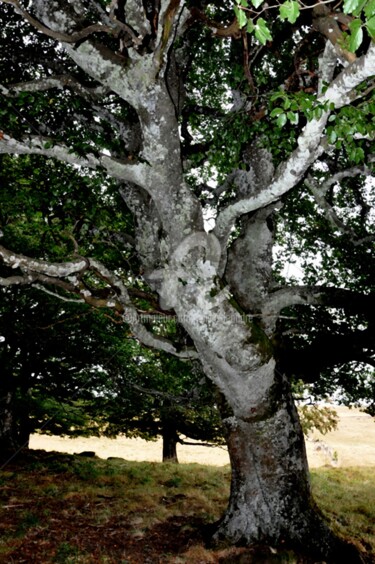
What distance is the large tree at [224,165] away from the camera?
5.27m

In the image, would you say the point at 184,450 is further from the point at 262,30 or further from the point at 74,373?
the point at 262,30

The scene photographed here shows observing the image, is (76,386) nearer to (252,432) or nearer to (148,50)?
(252,432)

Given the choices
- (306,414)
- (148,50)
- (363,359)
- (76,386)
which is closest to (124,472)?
(76,386)

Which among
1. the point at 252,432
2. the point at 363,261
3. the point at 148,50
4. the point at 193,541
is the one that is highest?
the point at 148,50

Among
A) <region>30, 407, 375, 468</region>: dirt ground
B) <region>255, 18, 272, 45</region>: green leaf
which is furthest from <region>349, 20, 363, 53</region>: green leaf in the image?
<region>30, 407, 375, 468</region>: dirt ground

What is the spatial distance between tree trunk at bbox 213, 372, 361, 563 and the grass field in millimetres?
487

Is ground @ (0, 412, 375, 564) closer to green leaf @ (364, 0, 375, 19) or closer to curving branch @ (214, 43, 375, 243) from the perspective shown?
curving branch @ (214, 43, 375, 243)

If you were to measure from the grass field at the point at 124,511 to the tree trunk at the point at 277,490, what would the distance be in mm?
487

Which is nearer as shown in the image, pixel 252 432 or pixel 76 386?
pixel 252 432

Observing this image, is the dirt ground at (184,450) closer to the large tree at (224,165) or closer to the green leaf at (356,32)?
the large tree at (224,165)

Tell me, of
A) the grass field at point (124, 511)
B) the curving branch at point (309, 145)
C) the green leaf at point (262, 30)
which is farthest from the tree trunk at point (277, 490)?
the green leaf at point (262, 30)

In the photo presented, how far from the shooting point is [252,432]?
23.5 feet

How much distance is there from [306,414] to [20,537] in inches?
429

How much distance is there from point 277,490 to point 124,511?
4.51 metres
